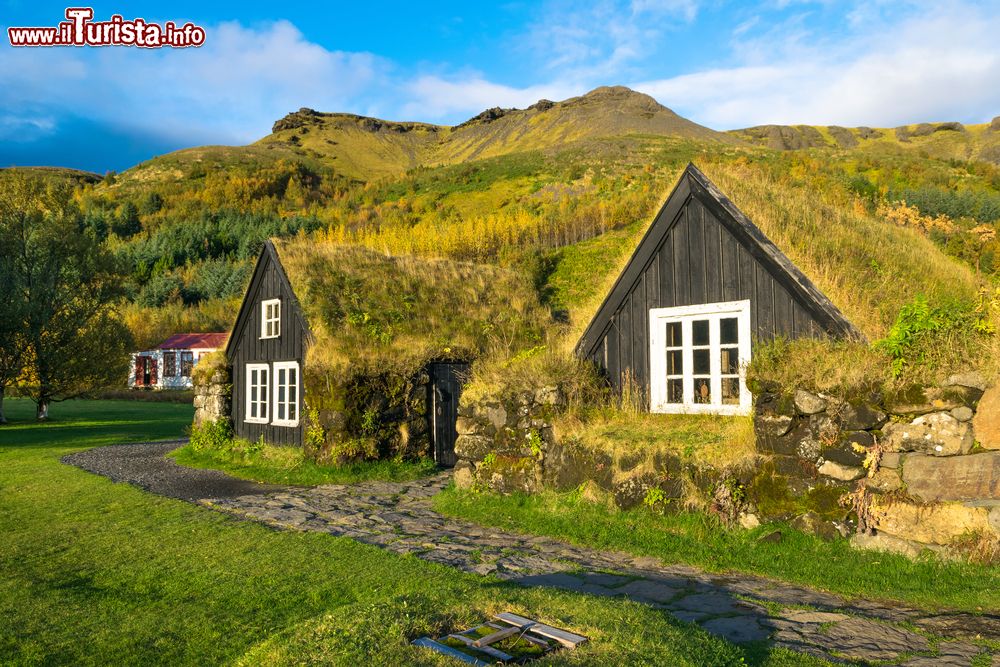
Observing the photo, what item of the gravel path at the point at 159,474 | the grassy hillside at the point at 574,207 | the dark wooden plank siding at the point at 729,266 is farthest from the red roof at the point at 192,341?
the dark wooden plank siding at the point at 729,266

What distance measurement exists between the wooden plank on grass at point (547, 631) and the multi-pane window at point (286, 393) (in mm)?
12832

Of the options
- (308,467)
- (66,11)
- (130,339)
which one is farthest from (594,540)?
(130,339)

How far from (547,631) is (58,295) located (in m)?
32.0

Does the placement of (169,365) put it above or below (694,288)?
below

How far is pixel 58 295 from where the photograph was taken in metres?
29.9

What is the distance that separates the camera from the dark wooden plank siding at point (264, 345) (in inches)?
675

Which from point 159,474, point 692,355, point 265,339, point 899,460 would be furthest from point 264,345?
point 899,460

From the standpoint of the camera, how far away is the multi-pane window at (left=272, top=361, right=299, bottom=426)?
56.2ft

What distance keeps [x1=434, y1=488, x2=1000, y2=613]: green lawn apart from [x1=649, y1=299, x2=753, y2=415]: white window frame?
2.02 metres

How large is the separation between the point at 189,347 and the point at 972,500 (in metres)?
64.6

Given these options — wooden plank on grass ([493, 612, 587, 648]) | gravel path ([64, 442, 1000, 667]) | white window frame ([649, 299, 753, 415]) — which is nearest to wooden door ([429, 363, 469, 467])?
gravel path ([64, 442, 1000, 667])

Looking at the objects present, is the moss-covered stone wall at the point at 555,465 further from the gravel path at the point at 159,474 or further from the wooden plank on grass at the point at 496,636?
the gravel path at the point at 159,474

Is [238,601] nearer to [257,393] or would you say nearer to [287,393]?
[287,393]

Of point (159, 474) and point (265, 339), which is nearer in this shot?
point (159, 474)
